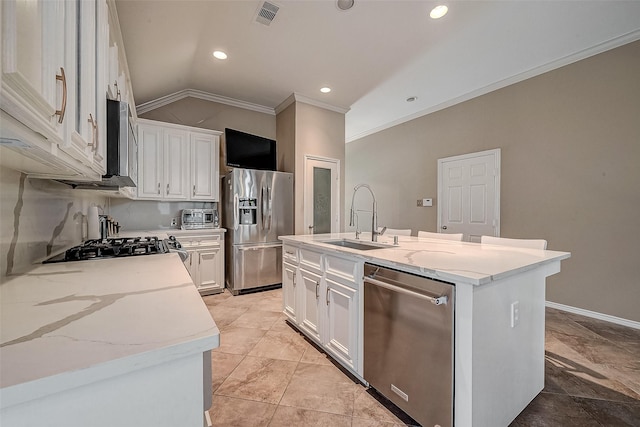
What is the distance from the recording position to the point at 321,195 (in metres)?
4.35

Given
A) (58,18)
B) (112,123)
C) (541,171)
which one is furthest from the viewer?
(541,171)

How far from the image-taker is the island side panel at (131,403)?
45 cm

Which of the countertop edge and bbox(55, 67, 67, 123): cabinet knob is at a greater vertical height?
bbox(55, 67, 67, 123): cabinet knob

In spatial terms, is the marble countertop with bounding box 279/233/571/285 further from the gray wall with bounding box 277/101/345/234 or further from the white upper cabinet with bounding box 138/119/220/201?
the white upper cabinet with bounding box 138/119/220/201

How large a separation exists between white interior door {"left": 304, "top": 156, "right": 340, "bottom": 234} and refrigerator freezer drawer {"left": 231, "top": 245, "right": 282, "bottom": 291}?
2.34ft

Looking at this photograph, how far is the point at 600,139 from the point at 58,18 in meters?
4.38

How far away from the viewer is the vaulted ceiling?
2.29 metres

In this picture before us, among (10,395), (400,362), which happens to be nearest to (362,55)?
(400,362)

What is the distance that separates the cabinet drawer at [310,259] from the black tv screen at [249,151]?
6.86ft

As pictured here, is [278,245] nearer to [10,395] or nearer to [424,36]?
[424,36]

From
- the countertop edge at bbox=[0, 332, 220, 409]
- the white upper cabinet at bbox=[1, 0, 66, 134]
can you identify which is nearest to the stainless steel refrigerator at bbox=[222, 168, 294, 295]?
the white upper cabinet at bbox=[1, 0, 66, 134]

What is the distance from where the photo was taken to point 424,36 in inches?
105

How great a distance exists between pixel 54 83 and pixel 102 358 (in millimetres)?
693

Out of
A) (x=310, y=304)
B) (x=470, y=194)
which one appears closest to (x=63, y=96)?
(x=310, y=304)
